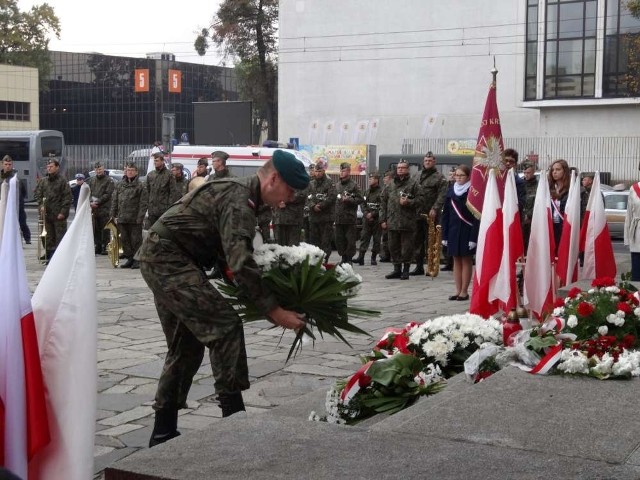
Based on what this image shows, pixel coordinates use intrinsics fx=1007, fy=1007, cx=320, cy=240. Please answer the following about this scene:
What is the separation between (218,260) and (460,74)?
3964cm

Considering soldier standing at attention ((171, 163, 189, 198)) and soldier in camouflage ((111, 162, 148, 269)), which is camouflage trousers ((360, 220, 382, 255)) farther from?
soldier in camouflage ((111, 162, 148, 269))

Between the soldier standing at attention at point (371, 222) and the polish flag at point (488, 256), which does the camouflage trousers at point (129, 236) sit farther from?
the polish flag at point (488, 256)

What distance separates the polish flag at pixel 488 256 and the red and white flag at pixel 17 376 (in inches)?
241

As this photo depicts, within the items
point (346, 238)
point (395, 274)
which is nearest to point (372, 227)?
point (346, 238)

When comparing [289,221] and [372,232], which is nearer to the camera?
[289,221]

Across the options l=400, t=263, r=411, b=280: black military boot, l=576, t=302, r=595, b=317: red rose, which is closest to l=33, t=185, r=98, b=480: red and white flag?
l=576, t=302, r=595, b=317: red rose

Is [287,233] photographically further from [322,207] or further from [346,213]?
[346,213]

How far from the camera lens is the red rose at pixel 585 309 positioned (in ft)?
20.5

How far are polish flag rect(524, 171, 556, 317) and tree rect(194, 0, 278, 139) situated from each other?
42496mm

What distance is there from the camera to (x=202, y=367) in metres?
8.02

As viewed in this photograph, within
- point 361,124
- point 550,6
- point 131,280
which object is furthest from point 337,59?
point 131,280

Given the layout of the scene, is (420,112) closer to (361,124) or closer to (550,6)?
(361,124)

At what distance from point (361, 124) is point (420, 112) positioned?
2.88 meters

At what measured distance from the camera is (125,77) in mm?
89188
